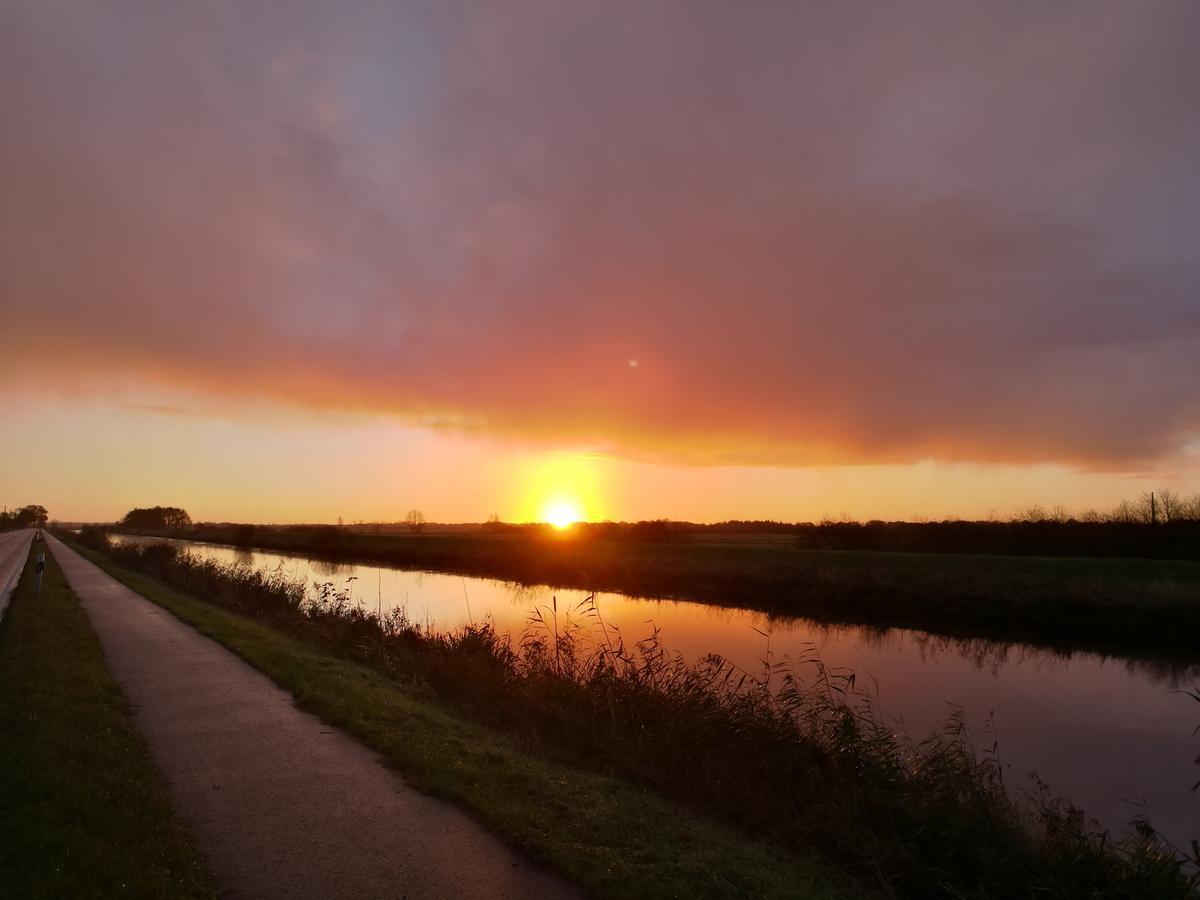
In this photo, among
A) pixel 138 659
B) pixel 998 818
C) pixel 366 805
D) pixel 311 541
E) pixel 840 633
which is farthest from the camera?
pixel 311 541

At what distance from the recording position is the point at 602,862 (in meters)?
5.44

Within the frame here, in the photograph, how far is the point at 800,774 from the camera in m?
9.05

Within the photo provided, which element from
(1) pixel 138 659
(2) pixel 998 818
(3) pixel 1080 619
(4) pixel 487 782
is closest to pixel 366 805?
(4) pixel 487 782

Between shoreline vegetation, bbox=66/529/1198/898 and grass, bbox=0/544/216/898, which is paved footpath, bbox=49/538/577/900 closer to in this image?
grass, bbox=0/544/216/898

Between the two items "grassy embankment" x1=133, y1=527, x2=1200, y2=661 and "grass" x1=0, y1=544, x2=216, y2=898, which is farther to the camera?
"grassy embankment" x1=133, y1=527, x2=1200, y2=661

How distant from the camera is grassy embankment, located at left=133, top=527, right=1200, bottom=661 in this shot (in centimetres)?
2312

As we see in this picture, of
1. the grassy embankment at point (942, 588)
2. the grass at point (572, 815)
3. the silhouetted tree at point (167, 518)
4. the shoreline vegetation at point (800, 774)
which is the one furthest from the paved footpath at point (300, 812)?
the silhouetted tree at point (167, 518)

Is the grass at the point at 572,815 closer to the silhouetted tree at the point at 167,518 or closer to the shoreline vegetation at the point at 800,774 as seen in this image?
the shoreline vegetation at the point at 800,774

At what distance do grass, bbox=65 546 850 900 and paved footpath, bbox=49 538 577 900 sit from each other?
233 mm

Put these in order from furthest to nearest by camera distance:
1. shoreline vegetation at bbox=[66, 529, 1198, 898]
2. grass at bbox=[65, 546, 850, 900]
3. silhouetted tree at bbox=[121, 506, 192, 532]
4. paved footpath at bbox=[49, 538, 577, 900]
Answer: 1. silhouetted tree at bbox=[121, 506, 192, 532]
2. shoreline vegetation at bbox=[66, 529, 1198, 898]
3. grass at bbox=[65, 546, 850, 900]
4. paved footpath at bbox=[49, 538, 577, 900]

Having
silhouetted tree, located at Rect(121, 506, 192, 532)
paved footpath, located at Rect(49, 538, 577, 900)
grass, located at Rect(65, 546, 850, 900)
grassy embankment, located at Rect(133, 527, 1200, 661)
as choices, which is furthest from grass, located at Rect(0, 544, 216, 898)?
silhouetted tree, located at Rect(121, 506, 192, 532)

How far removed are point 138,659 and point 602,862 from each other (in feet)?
34.9

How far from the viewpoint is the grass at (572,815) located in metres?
5.37

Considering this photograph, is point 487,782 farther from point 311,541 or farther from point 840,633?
point 311,541
